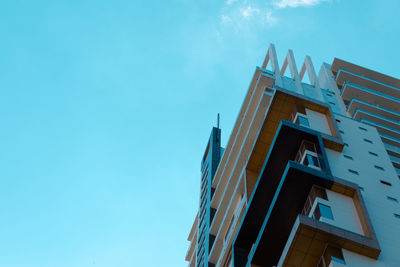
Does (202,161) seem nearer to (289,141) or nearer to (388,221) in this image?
(289,141)

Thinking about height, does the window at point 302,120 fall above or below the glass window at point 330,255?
above

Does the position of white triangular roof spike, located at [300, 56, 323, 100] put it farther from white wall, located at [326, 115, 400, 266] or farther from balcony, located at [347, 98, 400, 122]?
white wall, located at [326, 115, 400, 266]

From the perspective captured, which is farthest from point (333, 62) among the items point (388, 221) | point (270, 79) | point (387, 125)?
point (388, 221)

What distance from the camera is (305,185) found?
32.4 metres

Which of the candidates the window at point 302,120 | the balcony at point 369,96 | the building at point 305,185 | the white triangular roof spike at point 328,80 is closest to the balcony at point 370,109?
the building at point 305,185

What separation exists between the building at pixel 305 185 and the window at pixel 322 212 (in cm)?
8

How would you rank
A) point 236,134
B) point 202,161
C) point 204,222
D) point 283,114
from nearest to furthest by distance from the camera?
point 283,114 → point 236,134 → point 204,222 → point 202,161

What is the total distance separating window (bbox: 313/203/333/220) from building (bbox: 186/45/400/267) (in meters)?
0.08

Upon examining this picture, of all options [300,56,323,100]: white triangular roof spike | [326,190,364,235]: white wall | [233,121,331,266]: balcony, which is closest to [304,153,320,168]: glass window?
[233,121,331,266]: balcony

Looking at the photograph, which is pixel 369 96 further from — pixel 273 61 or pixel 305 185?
pixel 305 185

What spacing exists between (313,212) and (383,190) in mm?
7095

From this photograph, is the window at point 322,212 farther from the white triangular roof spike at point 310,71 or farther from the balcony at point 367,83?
the balcony at point 367,83

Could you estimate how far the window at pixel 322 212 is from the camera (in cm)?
2923

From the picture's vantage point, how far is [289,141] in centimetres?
3731
